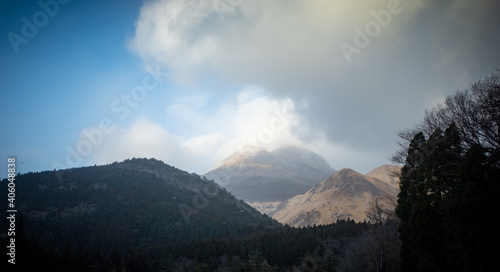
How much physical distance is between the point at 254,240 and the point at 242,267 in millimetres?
29932

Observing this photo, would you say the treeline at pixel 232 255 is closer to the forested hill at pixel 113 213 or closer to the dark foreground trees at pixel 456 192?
the dark foreground trees at pixel 456 192

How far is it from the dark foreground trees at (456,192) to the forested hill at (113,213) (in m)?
113

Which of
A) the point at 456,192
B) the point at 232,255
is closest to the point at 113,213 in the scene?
the point at 232,255

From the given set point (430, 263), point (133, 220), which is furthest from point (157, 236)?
point (430, 263)

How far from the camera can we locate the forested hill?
118 meters

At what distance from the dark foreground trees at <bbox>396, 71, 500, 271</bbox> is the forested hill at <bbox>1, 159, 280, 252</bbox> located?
369ft

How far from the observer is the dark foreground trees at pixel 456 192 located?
1777 cm

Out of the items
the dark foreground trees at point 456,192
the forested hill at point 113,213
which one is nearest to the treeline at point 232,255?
the dark foreground trees at point 456,192

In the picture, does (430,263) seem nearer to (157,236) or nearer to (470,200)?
(470,200)

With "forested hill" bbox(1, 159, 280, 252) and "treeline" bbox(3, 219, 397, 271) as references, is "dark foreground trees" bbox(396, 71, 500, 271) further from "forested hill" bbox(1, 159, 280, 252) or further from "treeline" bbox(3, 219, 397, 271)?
"forested hill" bbox(1, 159, 280, 252)

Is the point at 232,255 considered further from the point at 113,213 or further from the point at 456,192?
the point at 113,213

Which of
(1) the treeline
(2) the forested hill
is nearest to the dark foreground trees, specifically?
(1) the treeline

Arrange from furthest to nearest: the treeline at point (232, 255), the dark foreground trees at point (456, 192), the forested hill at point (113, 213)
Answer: the forested hill at point (113, 213) < the treeline at point (232, 255) < the dark foreground trees at point (456, 192)

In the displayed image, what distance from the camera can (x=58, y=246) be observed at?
10069 cm
